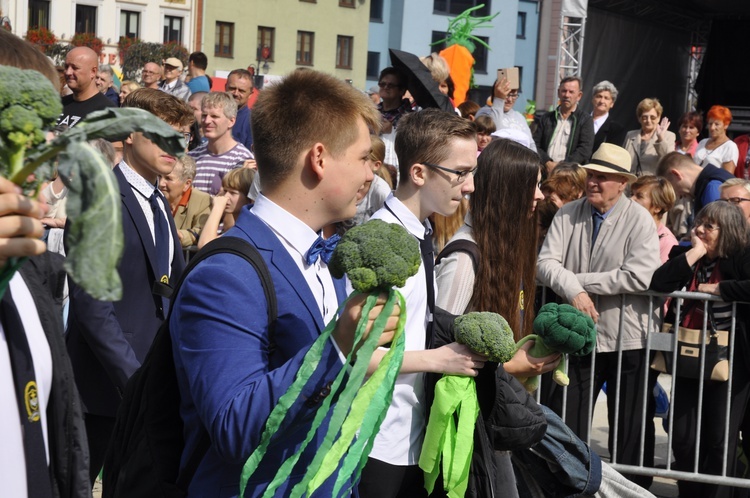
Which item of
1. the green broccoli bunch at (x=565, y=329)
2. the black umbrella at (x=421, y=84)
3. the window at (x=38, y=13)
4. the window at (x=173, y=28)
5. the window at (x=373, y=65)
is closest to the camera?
the green broccoli bunch at (x=565, y=329)

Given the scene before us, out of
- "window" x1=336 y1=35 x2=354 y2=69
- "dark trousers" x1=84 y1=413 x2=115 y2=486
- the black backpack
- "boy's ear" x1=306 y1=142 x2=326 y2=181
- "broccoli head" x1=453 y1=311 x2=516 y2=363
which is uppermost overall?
"window" x1=336 y1=35 x2=354 y2=69

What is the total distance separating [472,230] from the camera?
161 inches

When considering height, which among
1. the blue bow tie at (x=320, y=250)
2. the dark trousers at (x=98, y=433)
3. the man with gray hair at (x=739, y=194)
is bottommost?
the dark trousers at (x=98, y=433)

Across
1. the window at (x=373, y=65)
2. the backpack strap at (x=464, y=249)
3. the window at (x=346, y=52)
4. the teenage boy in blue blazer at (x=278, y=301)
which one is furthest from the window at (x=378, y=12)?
the teenage boy in blue blazer at (x=278, y=301)

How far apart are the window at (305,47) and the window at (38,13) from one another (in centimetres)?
1479

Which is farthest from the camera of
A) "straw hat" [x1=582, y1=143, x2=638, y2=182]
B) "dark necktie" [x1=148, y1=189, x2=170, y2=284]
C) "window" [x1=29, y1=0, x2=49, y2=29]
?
"window" [x1=29, y1=0, x2=49, y2=29]

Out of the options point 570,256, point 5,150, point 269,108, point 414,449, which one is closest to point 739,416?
point 570,256

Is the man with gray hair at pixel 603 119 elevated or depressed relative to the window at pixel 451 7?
depressed

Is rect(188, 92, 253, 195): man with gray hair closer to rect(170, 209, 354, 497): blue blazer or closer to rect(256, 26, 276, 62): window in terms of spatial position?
rect(170, 209, 354, 497): blue blazer

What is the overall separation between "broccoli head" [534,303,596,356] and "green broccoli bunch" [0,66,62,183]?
2.05 m

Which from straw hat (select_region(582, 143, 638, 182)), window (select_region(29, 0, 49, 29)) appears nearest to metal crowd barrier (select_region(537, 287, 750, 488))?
straw hat (select_region(582, 143, 638, 182))

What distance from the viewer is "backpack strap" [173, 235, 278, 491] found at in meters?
2.20

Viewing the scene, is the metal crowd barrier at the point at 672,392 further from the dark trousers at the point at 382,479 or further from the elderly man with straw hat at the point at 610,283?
the dark trousers at the point at 382,479

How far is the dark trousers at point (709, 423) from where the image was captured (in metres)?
5.70
